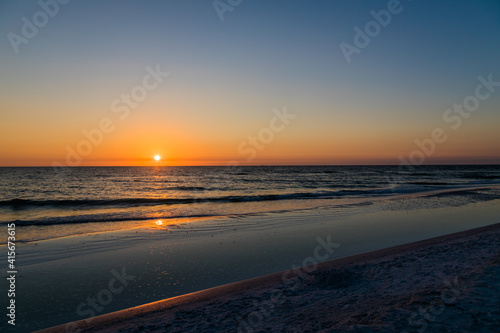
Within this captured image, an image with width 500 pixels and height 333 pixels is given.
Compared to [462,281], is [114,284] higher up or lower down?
lower down

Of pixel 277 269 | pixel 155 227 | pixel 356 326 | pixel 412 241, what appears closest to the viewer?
pixel 356 326

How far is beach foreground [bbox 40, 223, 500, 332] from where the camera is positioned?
5012 millimetres

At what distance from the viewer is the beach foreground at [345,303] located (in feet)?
16.4

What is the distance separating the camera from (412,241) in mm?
11594

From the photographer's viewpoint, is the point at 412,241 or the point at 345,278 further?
the point at 412,241

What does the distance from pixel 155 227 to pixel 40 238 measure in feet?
17.7

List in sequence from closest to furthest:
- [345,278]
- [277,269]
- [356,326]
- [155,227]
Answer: [356,326], [345,278], [277,269], [155,227]

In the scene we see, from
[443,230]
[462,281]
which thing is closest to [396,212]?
[443,230]

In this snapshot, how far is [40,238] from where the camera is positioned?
551 inches

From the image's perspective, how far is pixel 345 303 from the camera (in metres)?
6.06

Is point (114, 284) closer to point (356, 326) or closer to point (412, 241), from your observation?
point (356, 326)

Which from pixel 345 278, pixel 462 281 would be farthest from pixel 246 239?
pixel 462 281

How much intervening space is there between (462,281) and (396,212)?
13.3 m

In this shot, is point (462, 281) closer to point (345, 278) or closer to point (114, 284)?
point (345, 278)
